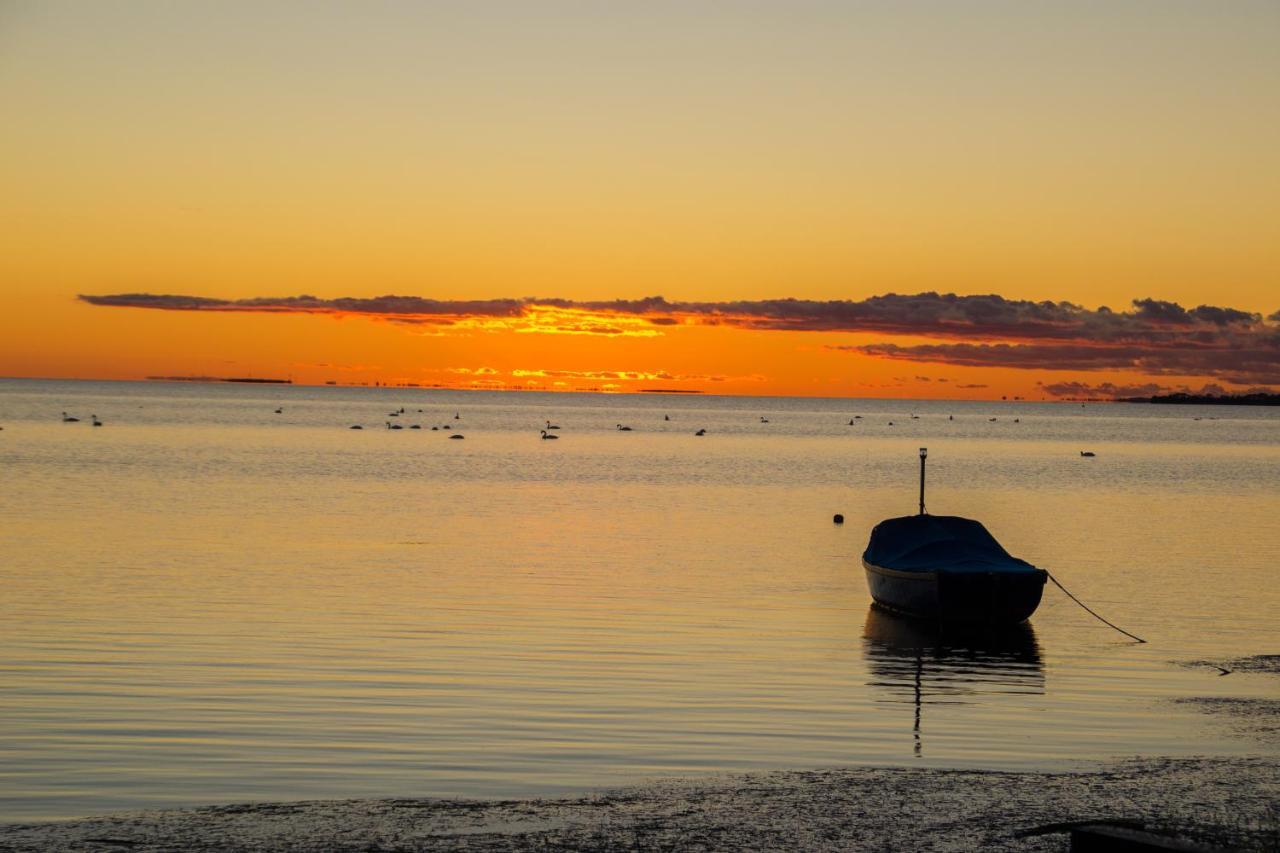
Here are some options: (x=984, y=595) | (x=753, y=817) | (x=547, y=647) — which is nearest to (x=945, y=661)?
(x=984, y=595)

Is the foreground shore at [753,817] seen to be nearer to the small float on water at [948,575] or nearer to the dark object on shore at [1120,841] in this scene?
the dark object on shore at [1120,841]

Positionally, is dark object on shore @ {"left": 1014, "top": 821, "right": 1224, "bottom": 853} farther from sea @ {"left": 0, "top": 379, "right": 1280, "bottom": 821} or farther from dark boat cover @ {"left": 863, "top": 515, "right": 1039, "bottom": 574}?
dark boat cover @ {"left": 863, "top": 515, "right": 1039, "bottom": 574}

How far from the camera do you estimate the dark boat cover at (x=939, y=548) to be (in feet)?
108

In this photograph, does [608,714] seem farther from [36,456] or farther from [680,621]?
[36,456]

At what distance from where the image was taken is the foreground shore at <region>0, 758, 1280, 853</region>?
14305 mm

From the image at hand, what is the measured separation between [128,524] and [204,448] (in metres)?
65.2

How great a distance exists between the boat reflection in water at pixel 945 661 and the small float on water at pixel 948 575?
40cm

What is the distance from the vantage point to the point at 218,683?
923 inches

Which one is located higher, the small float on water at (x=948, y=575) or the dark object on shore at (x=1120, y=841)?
the dark object on shore at (x=1120, y=841)

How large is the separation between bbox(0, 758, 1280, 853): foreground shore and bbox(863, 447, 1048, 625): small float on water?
14082 millimetres

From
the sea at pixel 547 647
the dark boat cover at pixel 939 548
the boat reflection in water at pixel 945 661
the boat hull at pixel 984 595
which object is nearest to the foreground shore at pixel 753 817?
the sea at pixel 547 647

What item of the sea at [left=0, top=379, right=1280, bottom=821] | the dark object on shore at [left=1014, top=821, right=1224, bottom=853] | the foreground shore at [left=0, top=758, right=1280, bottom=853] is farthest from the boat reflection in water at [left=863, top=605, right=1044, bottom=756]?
the dark object on shore at [left=1014, top=821, right=1224, bottom=853]

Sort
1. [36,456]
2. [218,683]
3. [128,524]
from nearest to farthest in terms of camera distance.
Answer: [218,683] → [128,524] → [36,456]

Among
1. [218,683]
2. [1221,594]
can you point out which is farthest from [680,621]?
[1221,594]
